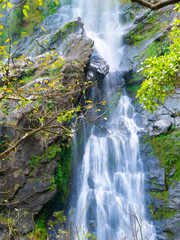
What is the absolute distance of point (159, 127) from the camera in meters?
9.49

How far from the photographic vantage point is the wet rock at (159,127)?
934 cm

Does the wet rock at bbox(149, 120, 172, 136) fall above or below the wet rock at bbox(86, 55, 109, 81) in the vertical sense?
below

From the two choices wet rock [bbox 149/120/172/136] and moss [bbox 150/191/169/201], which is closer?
moss [bbox 150/191/169/201]

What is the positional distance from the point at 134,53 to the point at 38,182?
409 inches

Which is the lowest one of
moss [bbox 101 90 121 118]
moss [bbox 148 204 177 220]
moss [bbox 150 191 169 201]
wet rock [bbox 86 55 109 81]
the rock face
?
moss [bbox 148 204 177 220]

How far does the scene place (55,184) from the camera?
24.2 ft

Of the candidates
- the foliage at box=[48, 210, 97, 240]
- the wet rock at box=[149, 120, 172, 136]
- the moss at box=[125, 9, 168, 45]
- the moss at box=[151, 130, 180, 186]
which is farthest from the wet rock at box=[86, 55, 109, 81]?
the foliage at box=[48, 210, 97, 240]

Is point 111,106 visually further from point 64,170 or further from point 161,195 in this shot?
point 161,195

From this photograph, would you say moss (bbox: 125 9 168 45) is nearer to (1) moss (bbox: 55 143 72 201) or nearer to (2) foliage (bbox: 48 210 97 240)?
(1) moss (bbox: 55 143 72 201)

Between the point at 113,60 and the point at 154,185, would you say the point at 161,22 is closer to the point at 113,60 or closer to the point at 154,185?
the point at 113,60

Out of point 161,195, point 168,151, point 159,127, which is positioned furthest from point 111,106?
point 161,195

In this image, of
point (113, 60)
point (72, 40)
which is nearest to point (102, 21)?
point (113, 60)

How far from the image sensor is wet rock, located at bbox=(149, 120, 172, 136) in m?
9.34

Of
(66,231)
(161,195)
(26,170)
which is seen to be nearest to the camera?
(66,231)
